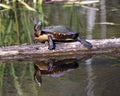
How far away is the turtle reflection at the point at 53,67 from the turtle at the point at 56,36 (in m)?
0.21

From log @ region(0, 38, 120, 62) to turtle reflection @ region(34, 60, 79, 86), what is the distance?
0.29 feet

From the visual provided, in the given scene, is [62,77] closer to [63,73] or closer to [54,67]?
[63,73]

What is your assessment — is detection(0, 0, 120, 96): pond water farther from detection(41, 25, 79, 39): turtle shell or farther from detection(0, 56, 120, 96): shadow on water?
detection(41, 25, 79, 39): turtle shell

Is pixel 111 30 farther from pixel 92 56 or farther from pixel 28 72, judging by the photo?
pixel 28 72

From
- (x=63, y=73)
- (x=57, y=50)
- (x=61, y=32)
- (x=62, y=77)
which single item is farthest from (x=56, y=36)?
(x=62, y=77)

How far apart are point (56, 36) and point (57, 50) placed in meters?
0.21

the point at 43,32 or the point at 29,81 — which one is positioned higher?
the point at 43,32

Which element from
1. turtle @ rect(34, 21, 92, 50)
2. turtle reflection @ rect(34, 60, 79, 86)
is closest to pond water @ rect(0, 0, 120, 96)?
turtle reflection @ rect(34, 60, 79, 86)

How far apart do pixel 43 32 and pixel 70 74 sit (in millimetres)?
989

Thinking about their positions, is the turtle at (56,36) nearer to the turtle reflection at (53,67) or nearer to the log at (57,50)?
the log at (57,50)

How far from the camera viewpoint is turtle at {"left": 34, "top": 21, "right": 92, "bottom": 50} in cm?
548

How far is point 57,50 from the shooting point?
217 inches

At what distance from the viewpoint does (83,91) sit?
4.24 metres

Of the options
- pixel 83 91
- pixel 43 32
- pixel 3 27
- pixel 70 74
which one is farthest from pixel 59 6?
pixel 83 91
